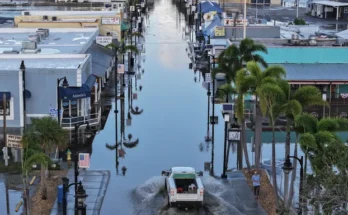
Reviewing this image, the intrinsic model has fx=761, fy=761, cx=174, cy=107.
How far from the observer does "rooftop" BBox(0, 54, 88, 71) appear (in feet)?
Result: 134

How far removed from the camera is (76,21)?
65625 millimetres

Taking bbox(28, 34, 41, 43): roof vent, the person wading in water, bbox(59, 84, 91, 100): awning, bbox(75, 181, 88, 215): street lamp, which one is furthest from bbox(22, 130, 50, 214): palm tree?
bbox(28, 34, 41, 43): roof vent

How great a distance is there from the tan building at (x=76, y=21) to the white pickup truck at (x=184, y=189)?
38.7 m

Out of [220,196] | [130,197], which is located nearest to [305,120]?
[220,196]

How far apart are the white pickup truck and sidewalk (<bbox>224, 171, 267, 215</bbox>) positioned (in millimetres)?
1483

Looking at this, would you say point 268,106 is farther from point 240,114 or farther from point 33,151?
point 33,151

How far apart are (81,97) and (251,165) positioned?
443 inches

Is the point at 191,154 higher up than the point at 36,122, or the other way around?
the point at 36,122

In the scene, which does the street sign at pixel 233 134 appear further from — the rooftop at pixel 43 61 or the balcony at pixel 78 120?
the rooftop at pixel 43 61

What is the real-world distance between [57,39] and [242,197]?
30.6 m

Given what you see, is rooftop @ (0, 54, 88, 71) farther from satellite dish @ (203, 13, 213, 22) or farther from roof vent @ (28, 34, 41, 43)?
satellite dish @ (203, 13, 213, 22)

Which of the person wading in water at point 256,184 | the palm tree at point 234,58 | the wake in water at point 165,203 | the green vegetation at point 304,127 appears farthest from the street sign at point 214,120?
the person wading in water at point 256,184

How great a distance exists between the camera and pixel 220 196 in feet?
92.2

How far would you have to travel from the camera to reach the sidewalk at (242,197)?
87.2 ft
